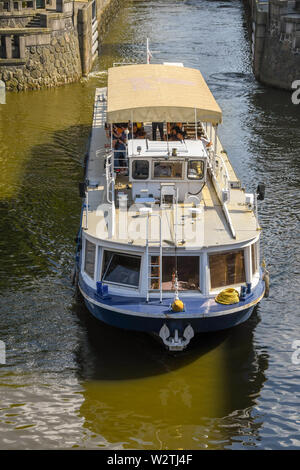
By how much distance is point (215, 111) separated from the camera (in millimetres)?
24047

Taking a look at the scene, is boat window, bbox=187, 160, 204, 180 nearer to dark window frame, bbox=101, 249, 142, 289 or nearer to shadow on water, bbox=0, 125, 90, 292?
dark window frame, bbox=101, 249, 142, 289

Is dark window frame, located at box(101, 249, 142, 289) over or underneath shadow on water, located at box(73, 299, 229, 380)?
over

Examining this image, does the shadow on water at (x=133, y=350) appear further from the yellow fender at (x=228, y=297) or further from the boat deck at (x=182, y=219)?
the boat deck at (x=182, y=219)

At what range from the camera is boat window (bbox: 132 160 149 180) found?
21828 millimetres

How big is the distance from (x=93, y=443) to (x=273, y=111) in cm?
2956

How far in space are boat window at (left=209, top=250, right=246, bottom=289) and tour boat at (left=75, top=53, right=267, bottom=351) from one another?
0.03 m

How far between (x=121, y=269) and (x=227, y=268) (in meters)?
2.92

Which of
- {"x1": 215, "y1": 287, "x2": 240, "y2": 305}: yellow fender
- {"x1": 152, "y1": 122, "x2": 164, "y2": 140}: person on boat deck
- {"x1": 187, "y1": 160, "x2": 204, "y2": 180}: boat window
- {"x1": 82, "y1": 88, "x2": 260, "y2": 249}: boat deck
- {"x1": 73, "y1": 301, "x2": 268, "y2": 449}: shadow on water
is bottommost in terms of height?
{"x1": 73, "y1": 301, "x2": 268, "y2": 449}: shadow on water

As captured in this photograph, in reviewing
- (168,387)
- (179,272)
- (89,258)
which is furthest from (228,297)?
(89,258)

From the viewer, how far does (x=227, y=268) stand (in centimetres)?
1977

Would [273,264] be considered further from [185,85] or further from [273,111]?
[273,111]

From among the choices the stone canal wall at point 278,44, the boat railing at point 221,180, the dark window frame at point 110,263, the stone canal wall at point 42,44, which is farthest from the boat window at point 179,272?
the stone canal wall at point 278,44

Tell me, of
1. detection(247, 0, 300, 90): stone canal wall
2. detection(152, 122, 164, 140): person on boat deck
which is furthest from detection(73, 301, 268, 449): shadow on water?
detection(247, 0, 300, 90): stone canal wall
